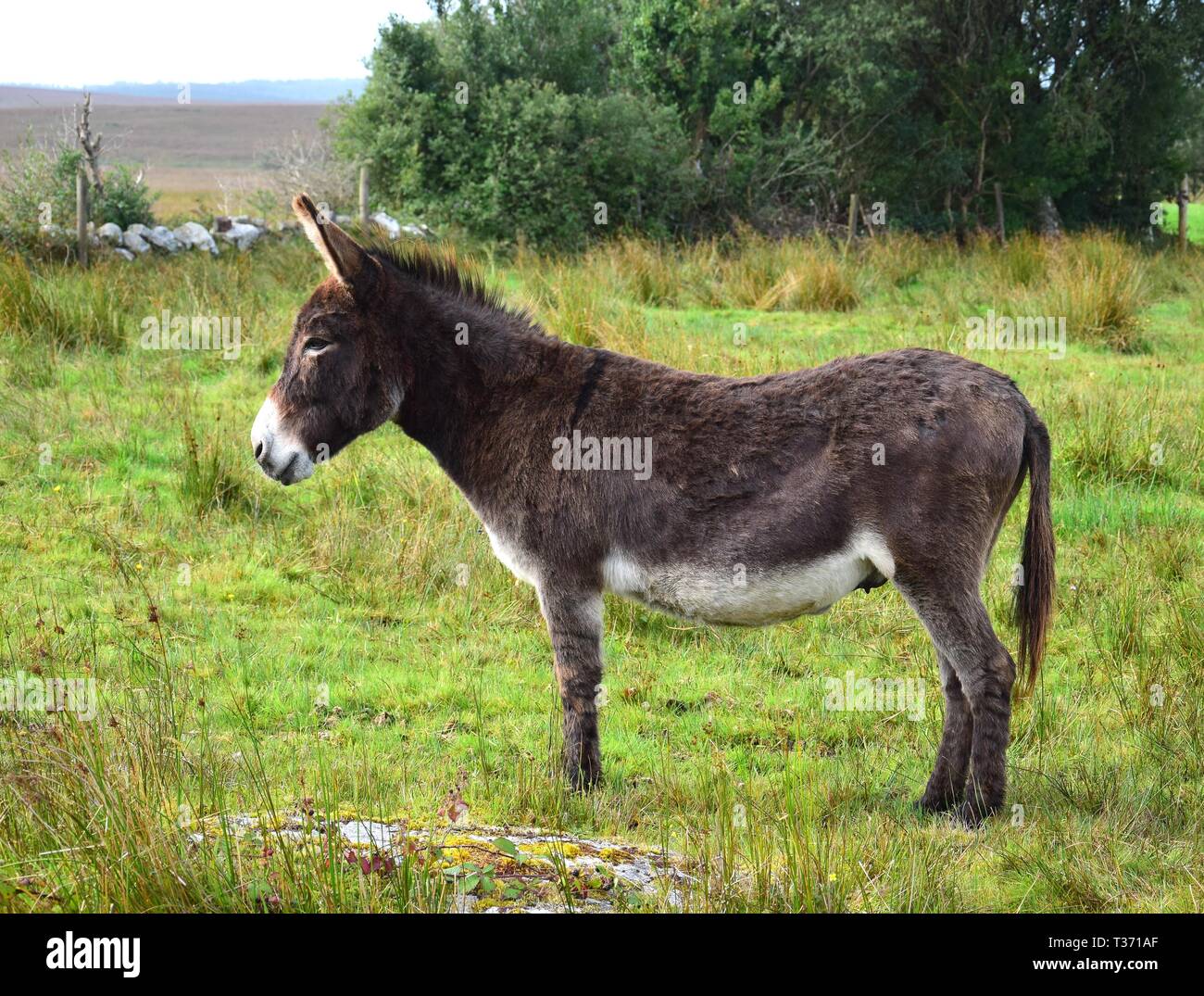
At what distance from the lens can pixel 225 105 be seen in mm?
137750

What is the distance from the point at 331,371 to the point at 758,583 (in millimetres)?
1967

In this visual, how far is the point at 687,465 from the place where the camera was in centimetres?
462

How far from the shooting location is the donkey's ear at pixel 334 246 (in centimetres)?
479

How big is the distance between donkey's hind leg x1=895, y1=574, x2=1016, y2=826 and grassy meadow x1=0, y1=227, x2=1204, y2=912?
0.43ft

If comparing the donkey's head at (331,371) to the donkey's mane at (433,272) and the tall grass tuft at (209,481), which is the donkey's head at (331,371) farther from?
the tall grass tuft at (209,481)
